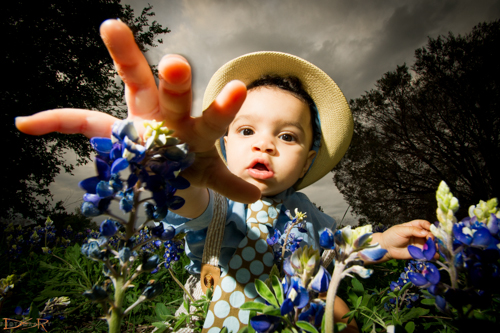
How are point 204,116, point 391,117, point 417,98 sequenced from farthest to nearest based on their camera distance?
point 391,117
point 417,98
point 204,116

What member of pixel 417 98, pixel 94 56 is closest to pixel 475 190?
pixel 417 98

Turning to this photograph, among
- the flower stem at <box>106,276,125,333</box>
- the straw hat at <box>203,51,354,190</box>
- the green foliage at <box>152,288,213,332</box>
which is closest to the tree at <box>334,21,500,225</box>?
the straw hat at <box>203,51,354,190</box>

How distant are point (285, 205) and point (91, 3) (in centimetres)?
1293

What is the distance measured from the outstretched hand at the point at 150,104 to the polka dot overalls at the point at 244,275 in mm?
755

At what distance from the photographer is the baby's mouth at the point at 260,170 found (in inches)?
61.1

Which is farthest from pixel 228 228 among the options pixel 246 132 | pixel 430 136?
pixel 430 136

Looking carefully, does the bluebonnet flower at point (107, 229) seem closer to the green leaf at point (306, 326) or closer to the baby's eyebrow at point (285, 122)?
the green leaf at point (306, 326)

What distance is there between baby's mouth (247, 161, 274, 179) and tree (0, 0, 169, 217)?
9.52 m

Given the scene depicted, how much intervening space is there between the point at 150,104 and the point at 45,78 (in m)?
11.6

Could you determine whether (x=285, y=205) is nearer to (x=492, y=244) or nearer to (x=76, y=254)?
(x=492, y=244)

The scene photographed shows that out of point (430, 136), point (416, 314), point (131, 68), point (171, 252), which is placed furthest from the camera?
point (430, 136)

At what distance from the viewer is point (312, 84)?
81.5 inches

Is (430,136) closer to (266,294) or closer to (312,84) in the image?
(312,84)

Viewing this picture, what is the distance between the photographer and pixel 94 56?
1061 centimetres
